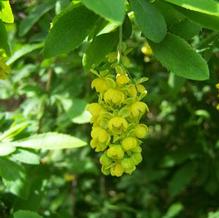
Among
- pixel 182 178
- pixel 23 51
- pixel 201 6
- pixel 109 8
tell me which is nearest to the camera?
pixel 109 8

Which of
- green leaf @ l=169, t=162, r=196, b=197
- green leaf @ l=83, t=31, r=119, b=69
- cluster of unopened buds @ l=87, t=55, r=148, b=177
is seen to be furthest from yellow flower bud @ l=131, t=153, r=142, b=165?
green leaf @ l=169, t=162, r=196, b=197

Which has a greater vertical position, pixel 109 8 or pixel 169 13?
pixel 109 8

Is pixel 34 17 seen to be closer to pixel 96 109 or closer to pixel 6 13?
pixel 6 13

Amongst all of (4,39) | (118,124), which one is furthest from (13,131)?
(118,124)

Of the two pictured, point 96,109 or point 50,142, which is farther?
point 50,142

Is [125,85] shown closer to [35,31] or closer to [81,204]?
[35,31]

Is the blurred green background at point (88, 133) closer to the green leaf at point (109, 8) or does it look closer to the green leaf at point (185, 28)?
the green leaf at point (185, 28)

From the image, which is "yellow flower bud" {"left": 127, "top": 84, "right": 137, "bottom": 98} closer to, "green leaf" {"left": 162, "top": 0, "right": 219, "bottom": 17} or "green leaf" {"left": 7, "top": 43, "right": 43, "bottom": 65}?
"green leaf" {"left": 162, "top": 0, "right": 219, "bottom": 17}

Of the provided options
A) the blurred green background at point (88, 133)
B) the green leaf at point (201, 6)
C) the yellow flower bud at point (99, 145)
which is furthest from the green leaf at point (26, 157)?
the green leaf at point (201, 6)
